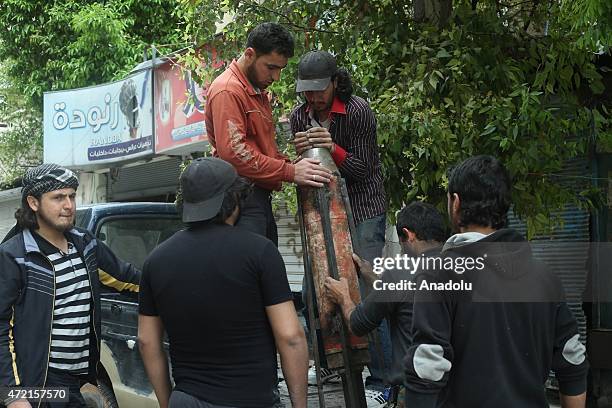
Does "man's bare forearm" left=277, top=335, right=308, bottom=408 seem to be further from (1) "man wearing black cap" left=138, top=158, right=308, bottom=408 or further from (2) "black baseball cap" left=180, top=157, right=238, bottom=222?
(2) "black baseball cap" left=180, top=157, right=238, bottom=222

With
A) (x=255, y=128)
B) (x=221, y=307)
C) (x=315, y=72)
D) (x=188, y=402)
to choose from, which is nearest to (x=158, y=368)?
(x=188, y=402)

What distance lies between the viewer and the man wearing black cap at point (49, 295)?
12.1 ft

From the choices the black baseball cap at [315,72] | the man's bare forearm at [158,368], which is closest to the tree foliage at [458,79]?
the black baseball cap at [315,72]

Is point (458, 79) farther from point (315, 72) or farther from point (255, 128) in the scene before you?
point (255, 128)

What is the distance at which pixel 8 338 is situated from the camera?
145 inches

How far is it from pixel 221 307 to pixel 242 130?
1178 mm

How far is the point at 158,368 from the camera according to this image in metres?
3.49

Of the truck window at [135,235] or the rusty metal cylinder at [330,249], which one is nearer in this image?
the rusty metal cylinder at [330,249]

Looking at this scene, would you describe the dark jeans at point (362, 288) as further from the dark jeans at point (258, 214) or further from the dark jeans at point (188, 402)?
the dark jeans at point (188, 402)

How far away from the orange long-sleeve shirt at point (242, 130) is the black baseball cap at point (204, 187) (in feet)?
2.02

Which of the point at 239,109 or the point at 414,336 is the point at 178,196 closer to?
the point at 239,109

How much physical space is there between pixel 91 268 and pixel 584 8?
278cm

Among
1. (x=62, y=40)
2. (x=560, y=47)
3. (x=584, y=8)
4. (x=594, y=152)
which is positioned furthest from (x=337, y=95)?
(x=62, y=40)

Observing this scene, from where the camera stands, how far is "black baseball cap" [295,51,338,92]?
14.4 feet
